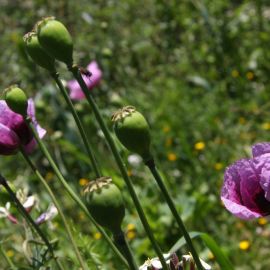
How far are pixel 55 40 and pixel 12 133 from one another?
209mm

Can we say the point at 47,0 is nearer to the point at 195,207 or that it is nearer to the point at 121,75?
the point at 121,75

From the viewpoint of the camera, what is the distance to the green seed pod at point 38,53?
824 mm

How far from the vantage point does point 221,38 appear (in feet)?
10.9

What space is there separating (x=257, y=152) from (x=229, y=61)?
8.58 ft

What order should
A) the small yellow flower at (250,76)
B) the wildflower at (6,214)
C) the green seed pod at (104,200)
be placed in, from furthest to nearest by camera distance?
1. the small yellow flower at (250,76)
2. the wildflower at (6,214)
3. the green seed pod at (104,200)

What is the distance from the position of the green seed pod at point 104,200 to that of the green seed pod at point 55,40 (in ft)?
0.61

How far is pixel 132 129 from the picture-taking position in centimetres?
71

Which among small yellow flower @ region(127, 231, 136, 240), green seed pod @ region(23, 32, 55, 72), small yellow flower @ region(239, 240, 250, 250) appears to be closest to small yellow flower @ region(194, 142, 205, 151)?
small yellow flower @ region(127, 231, 136, 240)

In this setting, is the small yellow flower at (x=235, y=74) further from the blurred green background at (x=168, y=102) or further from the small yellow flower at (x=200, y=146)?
the small yellow flower at (x=200, y=146)

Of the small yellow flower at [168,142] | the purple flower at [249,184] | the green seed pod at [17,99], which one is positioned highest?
the green seed pod at [17,99]

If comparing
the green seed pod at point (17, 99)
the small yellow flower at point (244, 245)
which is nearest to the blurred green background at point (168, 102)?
the small yellow flower at point (244, 245)

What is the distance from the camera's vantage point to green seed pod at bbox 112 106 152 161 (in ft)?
2.31

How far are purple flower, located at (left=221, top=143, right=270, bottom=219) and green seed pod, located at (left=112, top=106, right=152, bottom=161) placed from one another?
12 cm

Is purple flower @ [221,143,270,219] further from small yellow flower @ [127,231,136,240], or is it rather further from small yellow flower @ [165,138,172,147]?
small yellow flower @ [165,138,172,147]
